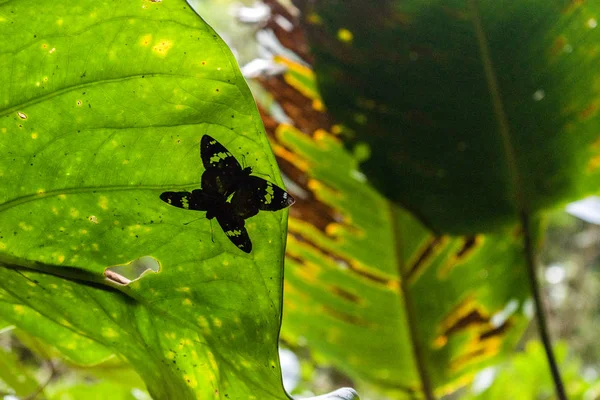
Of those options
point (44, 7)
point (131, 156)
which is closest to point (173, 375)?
point (131, 156)

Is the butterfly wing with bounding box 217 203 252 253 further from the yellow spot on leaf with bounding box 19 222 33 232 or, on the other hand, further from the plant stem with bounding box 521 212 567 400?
the plant stem with bounding box 521 212 567 400

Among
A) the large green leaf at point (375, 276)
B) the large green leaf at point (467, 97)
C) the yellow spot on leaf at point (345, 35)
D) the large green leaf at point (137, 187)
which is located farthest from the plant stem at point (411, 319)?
the large green leaf at point (137, 187)

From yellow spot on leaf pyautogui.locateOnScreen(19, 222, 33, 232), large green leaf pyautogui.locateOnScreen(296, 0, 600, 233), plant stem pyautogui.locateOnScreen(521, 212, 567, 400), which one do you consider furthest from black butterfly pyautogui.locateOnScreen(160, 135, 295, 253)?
plant stem pyautogui.locateOnScreen(521, 212, 567, 400)

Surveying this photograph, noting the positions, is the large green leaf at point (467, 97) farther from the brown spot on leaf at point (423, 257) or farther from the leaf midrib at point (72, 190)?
the leaf midrib at point (72, 190)

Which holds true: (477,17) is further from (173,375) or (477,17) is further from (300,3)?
(173,375)

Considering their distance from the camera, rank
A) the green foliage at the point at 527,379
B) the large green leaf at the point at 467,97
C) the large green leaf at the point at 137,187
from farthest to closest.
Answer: the green foliage at the point at 527,379 < the large green leaf at the point at 467,97 < the large green leaf at the point at 137,187

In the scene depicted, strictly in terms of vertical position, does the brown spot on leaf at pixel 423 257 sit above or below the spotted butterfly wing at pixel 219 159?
below

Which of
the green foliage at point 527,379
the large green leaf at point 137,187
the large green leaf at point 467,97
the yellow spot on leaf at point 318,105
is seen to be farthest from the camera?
the green foliage at point 527,379
